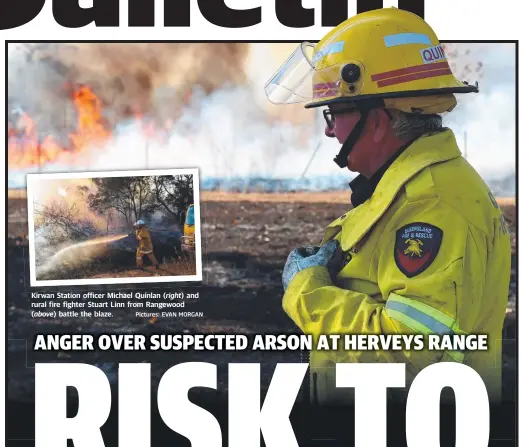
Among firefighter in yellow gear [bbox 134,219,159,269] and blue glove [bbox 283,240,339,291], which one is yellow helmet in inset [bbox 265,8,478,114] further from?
firefighter in yellow gear [bbox 134,219,159,269]

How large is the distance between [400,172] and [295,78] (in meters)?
0.71

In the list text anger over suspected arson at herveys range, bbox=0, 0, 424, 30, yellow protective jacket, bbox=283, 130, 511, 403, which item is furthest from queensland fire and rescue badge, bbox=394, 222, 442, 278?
text anger over suspected arson at herveys range, bbox=0, 0, 424, 30

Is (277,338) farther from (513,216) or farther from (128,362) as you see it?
(513,216)

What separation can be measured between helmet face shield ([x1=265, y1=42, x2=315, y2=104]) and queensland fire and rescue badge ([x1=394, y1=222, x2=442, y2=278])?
0.84 metres

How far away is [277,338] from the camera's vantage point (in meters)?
4.54

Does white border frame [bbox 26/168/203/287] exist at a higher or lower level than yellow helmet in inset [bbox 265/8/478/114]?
lower

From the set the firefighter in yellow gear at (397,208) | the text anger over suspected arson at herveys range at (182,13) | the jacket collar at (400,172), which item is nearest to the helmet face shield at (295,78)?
the firefighter in yellow gear at (397,208)

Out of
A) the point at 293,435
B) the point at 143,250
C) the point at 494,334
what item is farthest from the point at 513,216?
the point at 143,250

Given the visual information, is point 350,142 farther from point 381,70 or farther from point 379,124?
point 381,70

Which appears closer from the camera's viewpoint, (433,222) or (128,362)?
(433,222)

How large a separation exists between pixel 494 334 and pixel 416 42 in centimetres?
148

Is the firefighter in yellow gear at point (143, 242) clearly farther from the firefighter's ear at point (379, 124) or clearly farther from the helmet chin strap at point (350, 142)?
the firefighter's ear at point (379, 124)

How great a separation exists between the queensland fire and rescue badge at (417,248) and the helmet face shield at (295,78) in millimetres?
835

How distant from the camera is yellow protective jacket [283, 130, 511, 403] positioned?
3.66 m
